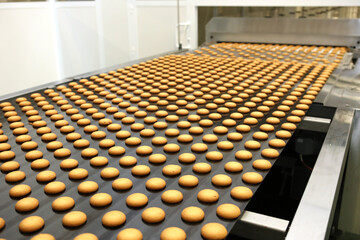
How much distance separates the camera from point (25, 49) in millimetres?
3037

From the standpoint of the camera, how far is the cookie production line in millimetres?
761

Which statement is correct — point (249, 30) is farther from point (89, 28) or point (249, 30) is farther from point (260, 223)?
point (260, 223)

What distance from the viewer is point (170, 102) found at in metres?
1.56

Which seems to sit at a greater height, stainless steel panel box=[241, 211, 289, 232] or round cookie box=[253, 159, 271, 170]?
round cookie box=[253, 159, 271, 170]

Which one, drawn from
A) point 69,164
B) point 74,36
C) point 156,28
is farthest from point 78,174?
point 156,28

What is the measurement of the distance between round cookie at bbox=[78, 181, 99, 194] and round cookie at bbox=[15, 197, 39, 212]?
4.2 inches

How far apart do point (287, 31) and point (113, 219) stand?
271 cm

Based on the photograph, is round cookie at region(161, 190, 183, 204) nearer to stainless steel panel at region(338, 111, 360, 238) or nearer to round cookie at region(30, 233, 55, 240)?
round cookie at region(30, 233, 55, 240)

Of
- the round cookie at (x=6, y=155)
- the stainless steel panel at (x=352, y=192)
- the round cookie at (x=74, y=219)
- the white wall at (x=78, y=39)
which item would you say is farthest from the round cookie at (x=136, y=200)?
the white wall at (x=78, y=39)

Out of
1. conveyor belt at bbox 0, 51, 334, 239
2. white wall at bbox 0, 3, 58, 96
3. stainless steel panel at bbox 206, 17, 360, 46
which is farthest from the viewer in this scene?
white wall at bbox 0, 3, 58, 96

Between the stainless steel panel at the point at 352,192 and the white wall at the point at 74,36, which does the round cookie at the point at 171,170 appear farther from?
the white wall at the point at 74,36

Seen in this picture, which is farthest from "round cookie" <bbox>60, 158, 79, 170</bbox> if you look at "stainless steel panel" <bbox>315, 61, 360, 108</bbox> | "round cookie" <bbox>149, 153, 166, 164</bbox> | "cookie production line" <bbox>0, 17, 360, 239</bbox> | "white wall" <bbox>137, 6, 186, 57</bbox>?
"white wall" <bbox>137, 6, 186, 57</bbox>

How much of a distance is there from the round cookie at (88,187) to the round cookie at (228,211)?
1.06 ft

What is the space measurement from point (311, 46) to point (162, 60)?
4.63 feet
